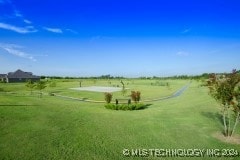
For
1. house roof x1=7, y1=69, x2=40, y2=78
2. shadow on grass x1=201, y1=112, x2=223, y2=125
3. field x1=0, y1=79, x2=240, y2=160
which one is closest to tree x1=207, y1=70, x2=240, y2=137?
A: field x1=0, y1=79, x2=240, y2=160

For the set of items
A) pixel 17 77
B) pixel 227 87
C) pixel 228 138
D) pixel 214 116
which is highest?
pixel 17 77

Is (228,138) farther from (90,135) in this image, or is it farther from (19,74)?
(19,74)

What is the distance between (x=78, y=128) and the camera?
59.6 ft

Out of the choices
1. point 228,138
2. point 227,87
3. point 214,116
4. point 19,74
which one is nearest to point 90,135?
point 228,138

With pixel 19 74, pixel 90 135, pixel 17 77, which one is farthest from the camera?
pixel 19 74

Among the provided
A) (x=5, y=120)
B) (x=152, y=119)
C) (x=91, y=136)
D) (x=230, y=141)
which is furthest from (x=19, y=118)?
(x=230, y=141)

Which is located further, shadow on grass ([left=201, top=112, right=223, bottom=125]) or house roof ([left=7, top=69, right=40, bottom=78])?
house roof ([left=7, top=69, right=40, bottom=78])

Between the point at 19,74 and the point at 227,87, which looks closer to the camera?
the point at 227,87

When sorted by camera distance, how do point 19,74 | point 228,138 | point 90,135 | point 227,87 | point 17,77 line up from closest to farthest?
point 90,135
point 227,87
point 228,138
point 17,77
point 19,74

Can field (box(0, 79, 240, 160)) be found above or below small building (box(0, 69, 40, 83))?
below

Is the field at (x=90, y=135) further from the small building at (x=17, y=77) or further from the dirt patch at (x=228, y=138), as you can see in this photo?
the small building at (x=17, y=77)

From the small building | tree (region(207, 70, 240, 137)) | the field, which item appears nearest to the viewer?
the field

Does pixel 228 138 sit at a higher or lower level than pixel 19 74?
lower

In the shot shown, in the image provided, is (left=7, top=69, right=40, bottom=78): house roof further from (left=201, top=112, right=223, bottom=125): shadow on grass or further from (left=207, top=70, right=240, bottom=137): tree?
(left=207, top=70, right=240, bottom=137): tree
